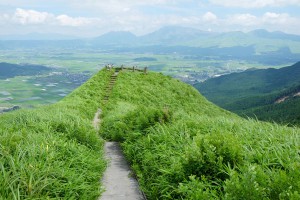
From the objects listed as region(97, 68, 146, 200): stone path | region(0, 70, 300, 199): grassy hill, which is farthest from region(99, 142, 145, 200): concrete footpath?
region(0, 70, 300, 199): grassy hill

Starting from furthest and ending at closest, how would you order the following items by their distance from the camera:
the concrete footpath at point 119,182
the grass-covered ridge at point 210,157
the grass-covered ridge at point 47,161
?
the concrete footpath at point 119,182 < the grass-covered ridge at point 47,161 < the grass-covered ridge at point 210,157

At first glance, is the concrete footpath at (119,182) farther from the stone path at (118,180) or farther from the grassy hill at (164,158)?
the grassy hill at (164,158)

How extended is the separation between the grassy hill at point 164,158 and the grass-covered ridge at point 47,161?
0.07 feet

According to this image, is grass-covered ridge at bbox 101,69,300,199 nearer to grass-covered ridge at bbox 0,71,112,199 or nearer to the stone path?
the stone path

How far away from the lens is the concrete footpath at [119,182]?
9320 mm

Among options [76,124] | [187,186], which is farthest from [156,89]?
[187,186]

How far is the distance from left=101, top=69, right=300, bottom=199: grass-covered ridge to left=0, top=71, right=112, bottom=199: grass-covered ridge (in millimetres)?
1739

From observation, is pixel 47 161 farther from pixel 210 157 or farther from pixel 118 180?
pixel 210 157

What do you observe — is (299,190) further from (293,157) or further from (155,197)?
(155,197)

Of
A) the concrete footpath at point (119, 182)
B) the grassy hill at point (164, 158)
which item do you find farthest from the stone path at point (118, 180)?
the grassy hill at point (164, 158)

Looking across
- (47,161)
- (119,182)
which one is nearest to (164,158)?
(119,182)

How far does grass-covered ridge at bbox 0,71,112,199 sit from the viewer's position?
7.13m

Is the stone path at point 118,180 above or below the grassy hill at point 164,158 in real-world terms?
below

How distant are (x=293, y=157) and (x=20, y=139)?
760cm
